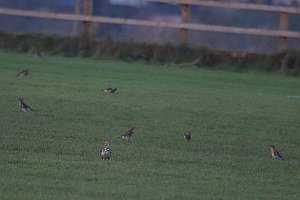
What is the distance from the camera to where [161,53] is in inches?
1009

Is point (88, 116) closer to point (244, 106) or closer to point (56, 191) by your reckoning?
point (244, 106)

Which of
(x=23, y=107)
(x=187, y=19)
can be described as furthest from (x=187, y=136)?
(x=187, y=19)

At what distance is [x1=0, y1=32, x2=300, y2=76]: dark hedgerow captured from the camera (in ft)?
83.5

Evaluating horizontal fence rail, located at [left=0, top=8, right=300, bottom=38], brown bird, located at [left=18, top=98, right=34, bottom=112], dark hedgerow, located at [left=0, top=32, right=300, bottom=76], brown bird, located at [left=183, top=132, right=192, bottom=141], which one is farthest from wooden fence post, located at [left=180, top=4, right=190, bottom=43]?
brown bird, located at [left=183, top=132, right=192, bottom=141]

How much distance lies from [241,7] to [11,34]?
5822mm

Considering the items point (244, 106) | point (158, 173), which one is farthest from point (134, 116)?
point (158, 173)

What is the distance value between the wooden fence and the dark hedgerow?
0.58 metres

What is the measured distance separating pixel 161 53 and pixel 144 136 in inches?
504

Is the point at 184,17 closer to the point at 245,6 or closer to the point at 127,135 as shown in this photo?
the point at 245,6

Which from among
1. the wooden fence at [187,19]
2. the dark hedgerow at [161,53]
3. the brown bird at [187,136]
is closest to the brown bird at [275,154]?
the brown bird at [187,136]

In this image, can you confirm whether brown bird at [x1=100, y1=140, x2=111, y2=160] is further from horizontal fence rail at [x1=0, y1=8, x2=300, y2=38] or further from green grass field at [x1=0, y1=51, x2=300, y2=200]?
horizontal fence rail at [x1=0, y1=8, x2=300, y2=38]

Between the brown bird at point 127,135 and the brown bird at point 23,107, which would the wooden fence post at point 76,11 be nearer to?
the brown bird at point 23,107

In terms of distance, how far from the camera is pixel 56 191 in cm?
914

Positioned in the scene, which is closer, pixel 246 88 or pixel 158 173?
pixel 158 173
